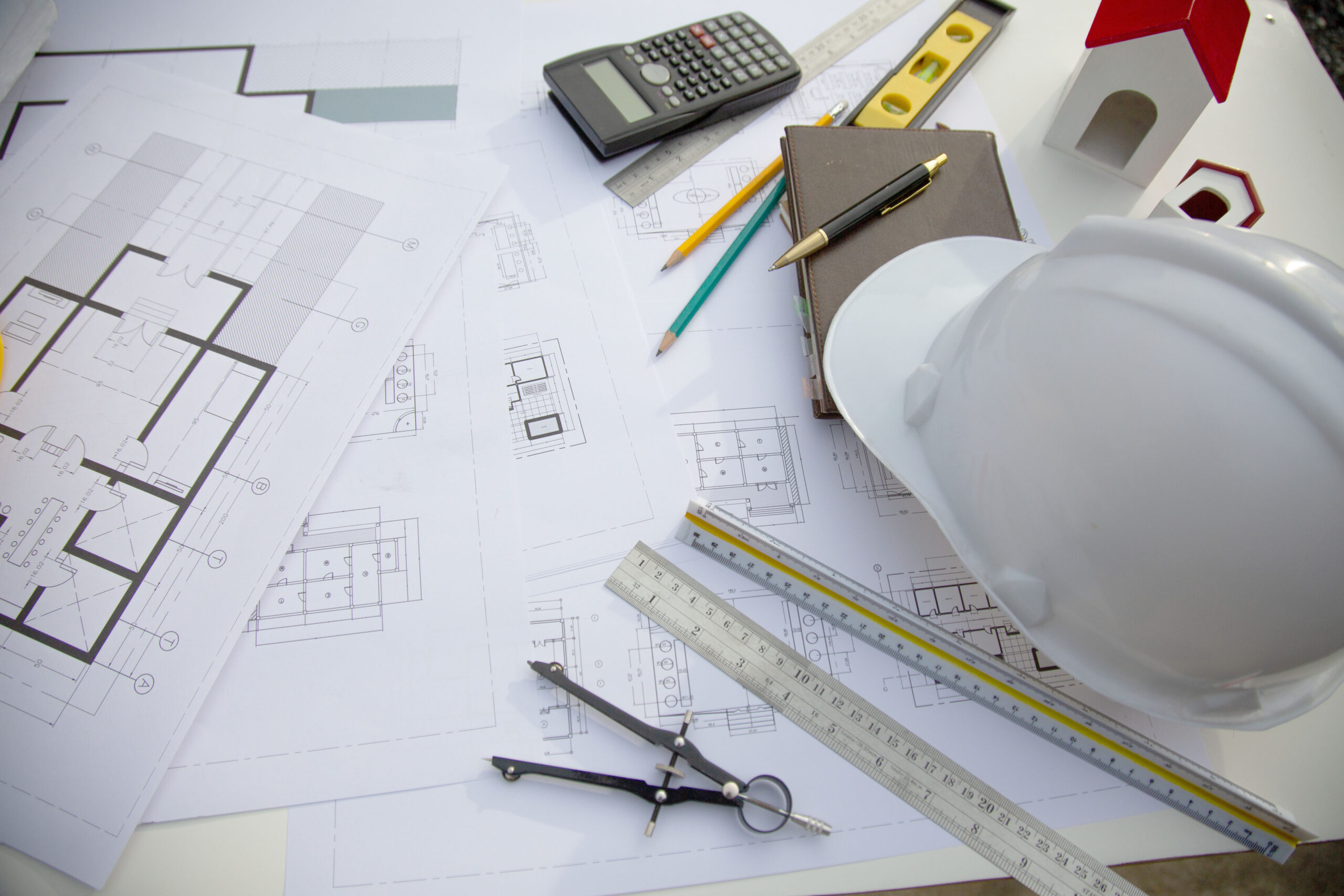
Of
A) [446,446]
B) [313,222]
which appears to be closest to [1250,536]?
[446,446]

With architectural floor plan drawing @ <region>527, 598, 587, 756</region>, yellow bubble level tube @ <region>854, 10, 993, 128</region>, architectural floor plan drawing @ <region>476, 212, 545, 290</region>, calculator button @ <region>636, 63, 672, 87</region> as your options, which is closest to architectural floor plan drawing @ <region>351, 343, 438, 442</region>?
architectural floor plan drawing @ <region>476, 212, 545, 290</region>

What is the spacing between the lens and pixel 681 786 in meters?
0.68

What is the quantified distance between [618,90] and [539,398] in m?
0.44

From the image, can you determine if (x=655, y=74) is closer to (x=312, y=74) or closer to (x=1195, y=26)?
(x=312, y=74)

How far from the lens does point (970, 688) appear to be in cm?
73

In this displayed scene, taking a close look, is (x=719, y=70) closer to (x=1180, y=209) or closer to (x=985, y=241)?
(x=985, y=241)

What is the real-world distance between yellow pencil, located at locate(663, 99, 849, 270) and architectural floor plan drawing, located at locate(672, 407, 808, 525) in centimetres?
21

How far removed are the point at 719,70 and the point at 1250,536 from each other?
32.3 inches

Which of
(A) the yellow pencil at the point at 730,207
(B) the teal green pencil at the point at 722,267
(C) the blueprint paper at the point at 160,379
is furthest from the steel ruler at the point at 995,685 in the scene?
(C) the blueprint paper at the point at 160,379

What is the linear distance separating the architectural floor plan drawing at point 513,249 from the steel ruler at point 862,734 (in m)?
0.36

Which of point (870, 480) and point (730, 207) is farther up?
point (730, 207)

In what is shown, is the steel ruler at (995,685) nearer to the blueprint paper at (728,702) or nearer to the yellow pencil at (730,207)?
the blueprint paper at (728,702)

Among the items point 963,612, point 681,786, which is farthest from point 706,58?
point 681,786

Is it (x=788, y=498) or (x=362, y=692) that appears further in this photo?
(x=788, y=498)
